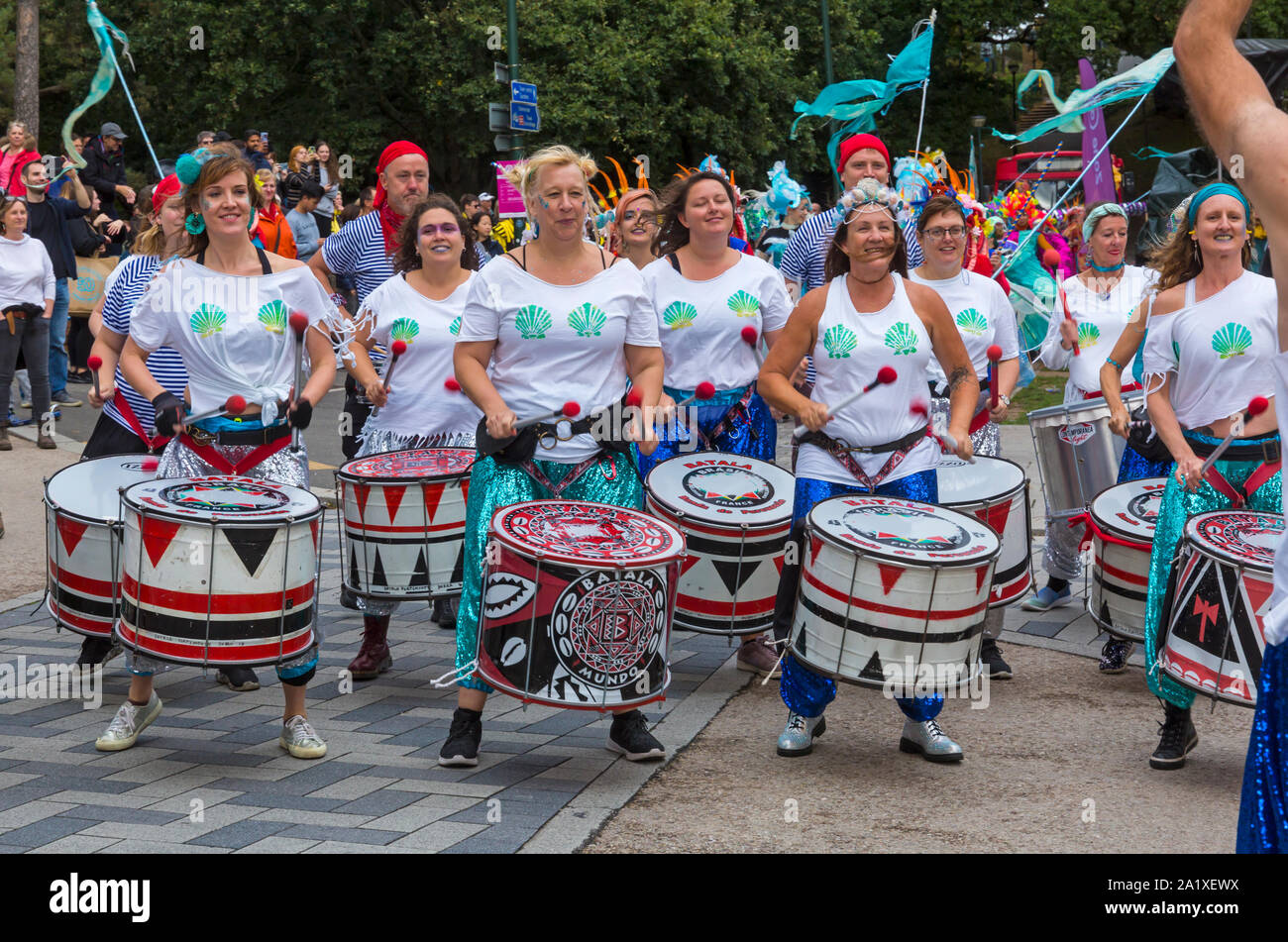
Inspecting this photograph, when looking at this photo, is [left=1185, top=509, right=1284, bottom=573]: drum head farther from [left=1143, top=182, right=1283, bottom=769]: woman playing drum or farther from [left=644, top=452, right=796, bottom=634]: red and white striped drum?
[left=644, top=452, right=796, bottom=634]: red and white striped drum

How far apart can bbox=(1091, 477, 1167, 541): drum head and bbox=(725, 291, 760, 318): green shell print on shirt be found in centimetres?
161

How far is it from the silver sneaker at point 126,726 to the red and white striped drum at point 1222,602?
3314 mm

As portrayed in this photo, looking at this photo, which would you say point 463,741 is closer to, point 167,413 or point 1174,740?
point 167,413

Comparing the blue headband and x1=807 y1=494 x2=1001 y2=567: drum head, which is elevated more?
the blue headband

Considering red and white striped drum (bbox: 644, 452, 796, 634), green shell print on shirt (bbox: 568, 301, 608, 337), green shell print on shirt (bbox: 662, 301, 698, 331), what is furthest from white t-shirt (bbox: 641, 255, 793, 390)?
green shell print on shirt (bbox: 568, 301, 608, 337)

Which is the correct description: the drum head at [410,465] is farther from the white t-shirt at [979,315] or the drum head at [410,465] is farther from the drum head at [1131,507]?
the drum head at [1131,507]

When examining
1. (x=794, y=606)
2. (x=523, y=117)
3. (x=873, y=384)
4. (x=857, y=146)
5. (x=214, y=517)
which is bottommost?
(x=794, y=606)

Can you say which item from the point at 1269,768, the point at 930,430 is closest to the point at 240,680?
the point at 930,430

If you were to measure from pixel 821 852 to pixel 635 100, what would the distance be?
25.7 meters

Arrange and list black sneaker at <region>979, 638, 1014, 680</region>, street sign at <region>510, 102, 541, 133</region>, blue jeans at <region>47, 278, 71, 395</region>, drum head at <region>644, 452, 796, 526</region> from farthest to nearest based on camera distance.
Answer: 1. street sign at <region>510, 102, 541, 133</region>
2. blue jeans at <region>47, 278, 71, 395</region>
3. black sneaker at <region>979, 638, 1014, 680</region>
4. drum head at <region>644, 452, 796, 526</region>

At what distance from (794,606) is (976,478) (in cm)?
137

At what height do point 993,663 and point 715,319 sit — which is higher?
point 715,319

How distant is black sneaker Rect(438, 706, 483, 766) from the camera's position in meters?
4.95

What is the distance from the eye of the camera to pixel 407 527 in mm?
5996
